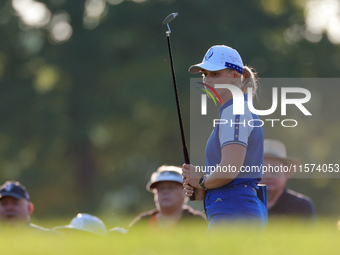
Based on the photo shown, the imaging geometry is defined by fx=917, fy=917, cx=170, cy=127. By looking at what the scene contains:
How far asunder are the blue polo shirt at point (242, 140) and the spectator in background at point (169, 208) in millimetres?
3453

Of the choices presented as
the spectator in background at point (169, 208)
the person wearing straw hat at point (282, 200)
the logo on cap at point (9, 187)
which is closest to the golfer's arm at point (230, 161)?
the spectator in background at point (169, 208)

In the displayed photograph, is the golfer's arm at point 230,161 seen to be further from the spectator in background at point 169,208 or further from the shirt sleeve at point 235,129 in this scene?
the spectator in background at point 169,208

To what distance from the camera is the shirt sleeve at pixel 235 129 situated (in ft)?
17.9

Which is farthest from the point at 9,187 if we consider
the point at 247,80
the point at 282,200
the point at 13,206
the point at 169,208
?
the point at 247,80

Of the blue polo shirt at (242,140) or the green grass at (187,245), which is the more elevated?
the blue polo shirt at (242,140)

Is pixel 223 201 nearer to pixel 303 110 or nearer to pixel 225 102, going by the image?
pixel 225 102

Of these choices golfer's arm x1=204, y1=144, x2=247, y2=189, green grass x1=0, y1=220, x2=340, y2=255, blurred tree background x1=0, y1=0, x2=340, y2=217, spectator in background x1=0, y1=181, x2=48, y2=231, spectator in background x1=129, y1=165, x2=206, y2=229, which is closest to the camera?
green grass x1=0, y1=220, x2=340, y2=255

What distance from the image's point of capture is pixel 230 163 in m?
5.42

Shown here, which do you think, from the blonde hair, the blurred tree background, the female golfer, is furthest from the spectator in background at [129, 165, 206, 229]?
the blurred tree background

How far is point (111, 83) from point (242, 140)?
24087 millimetres

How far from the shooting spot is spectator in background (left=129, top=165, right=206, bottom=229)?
9227 millimetres

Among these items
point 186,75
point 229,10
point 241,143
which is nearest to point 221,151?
point 241,143

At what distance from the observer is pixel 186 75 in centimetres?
2680

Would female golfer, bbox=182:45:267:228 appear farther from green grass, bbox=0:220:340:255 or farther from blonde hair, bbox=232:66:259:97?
green grass, bbox=0:220:340:255
